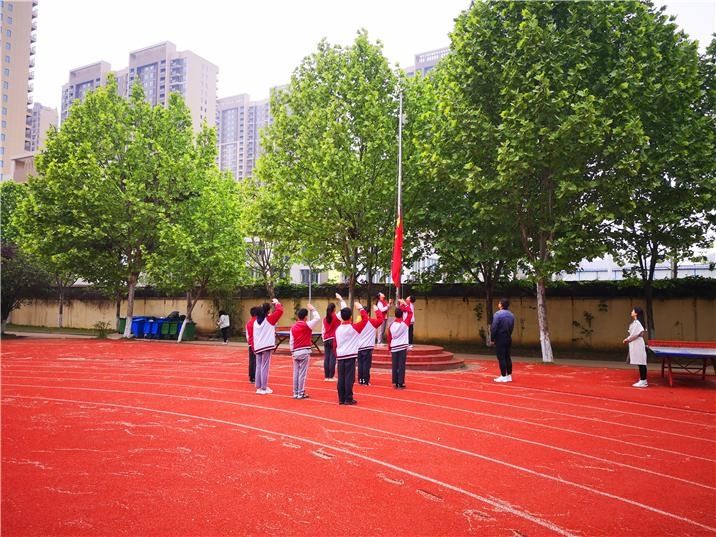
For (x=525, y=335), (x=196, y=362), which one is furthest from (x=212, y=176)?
(x=525, y=335)

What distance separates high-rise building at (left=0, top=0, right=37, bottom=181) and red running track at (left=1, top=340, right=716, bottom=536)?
8407 centimetres

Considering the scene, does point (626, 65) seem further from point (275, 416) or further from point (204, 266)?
point (204, 266)

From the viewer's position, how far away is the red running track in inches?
179

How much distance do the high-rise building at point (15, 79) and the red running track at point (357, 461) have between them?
84.1 metres

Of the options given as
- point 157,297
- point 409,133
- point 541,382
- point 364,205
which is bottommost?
point 541,382

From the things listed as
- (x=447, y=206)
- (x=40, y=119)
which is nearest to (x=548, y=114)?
(x=447, y=206)

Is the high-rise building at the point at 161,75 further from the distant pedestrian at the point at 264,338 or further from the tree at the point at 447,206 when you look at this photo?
the distant pedestrian at the point at 264,338

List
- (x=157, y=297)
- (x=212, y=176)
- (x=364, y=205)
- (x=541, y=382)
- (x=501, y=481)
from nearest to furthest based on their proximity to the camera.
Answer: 1. (x=501, y=481)
2. (x=541, y=382)
3. (x=364, y=205)
4. (x=212, y=176)
5. (x=157, y=297)

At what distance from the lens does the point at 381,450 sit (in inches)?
261

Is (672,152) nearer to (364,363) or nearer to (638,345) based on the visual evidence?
(638,345)

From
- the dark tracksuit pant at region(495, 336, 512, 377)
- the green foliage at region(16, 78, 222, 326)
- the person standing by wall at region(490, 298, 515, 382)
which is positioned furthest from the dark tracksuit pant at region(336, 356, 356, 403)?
the green foliage at region(16, 78, 222, 326)

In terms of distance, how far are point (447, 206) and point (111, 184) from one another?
16.1 metres

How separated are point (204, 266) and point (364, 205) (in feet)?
30.6

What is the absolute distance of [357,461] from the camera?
20.2 ft
